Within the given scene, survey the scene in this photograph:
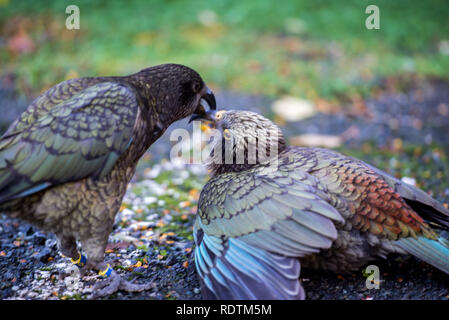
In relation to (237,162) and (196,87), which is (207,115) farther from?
(237,162)

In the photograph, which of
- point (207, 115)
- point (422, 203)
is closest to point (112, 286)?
point (207, 115)

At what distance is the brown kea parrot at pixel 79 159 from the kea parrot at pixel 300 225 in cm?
69

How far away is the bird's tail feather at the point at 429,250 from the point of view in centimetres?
306

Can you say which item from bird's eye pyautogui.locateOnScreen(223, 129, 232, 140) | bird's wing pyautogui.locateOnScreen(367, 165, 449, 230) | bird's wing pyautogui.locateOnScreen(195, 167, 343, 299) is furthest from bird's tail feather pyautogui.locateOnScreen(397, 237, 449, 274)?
bird's eye pyautogui.locateOnScreen(223, 129, 232, 140)

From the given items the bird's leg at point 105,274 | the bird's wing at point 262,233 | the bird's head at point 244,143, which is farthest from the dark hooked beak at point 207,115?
the bird's leg at point 105,274

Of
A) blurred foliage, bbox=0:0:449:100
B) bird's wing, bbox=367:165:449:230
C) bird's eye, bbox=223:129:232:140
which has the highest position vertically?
blurred foliage, bbox=0:0:449:100

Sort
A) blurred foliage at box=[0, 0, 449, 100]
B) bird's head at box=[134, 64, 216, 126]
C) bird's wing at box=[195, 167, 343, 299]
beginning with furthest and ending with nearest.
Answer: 1. blurred foliage at box=[0, 0, 449, 100]
2. bird's head at box=[134, 64, 216, 126]
3. bird's wing at box=[195, 167, 343, 299]

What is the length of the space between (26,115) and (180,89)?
1.14 m

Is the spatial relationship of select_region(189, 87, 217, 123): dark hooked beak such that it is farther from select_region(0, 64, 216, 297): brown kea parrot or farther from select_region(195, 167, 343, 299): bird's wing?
select_region(195, 167, 343, 299): bird's wing

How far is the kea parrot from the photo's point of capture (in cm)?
294

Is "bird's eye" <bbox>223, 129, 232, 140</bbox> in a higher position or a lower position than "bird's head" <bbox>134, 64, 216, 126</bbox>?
lower

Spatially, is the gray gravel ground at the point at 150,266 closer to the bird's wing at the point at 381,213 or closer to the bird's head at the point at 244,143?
the bird's wing at the point at 381,213
